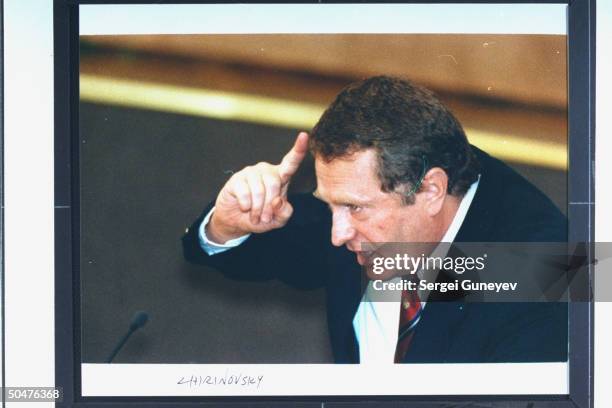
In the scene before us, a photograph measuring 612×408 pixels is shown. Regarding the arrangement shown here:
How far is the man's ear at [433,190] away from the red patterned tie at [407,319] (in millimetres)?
364

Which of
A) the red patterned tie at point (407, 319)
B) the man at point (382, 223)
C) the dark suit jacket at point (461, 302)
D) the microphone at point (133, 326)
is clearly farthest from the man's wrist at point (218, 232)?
the red patterned tie at point (407, 319)

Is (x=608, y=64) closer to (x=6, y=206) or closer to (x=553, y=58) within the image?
(x=553, y=58)

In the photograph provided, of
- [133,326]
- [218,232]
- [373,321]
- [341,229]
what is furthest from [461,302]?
[133,326]

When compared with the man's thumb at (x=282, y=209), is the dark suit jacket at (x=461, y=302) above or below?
below

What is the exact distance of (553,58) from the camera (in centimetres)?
328

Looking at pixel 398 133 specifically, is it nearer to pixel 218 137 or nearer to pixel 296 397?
pixel 218 137

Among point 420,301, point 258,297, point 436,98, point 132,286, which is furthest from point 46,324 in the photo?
point 436,98

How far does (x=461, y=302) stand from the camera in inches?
129

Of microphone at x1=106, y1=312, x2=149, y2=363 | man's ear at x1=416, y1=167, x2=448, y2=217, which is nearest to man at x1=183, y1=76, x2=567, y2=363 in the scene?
man's ear at x1=416, y1=167, x2=448, y2=217

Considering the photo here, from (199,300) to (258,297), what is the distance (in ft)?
0.82

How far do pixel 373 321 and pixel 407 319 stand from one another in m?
0.14

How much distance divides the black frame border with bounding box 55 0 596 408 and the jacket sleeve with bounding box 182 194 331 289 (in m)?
0.51

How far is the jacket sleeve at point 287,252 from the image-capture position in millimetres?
3283

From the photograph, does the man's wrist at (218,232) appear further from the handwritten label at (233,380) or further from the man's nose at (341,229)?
the handwritten label at (233,380)
